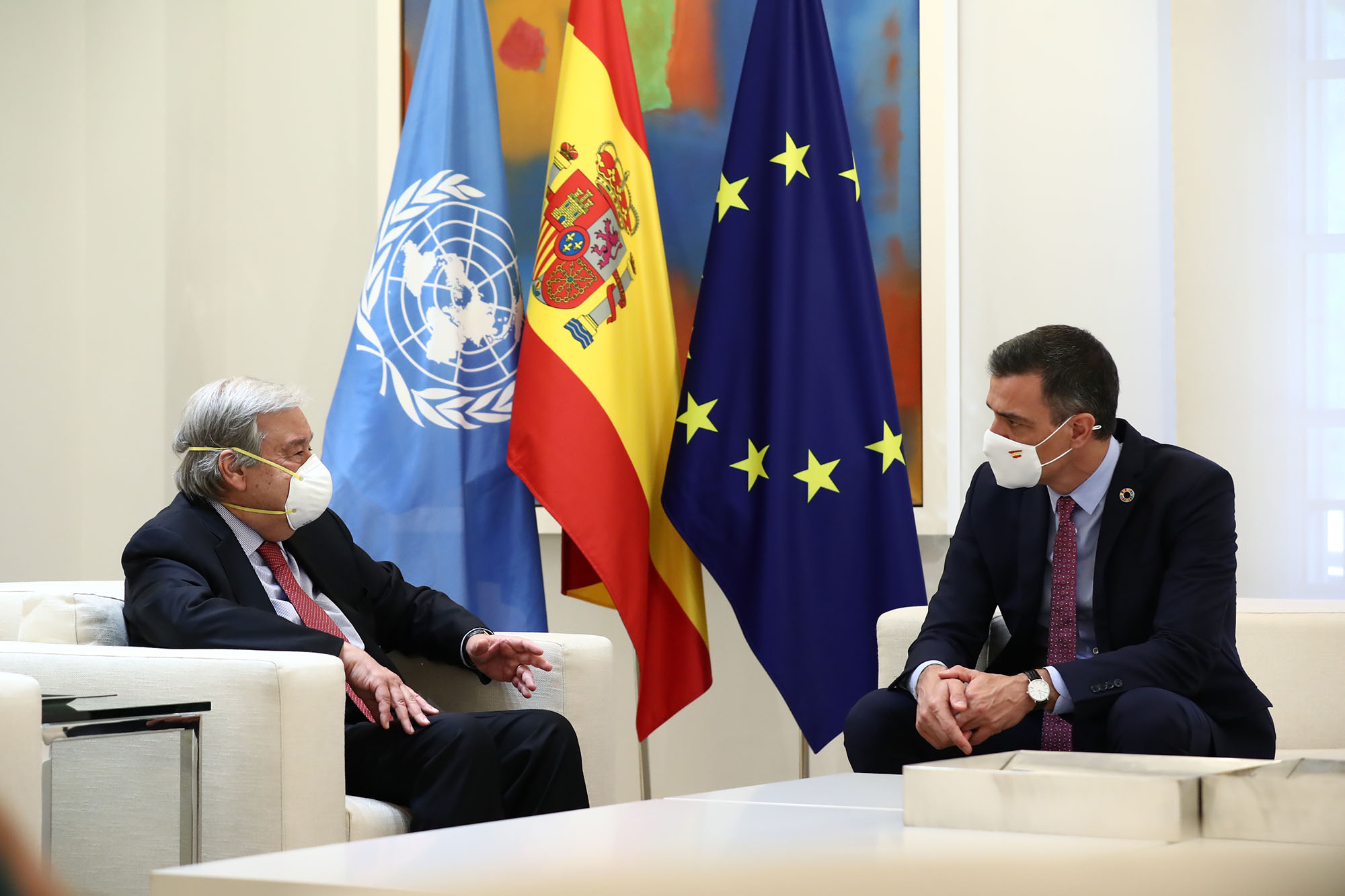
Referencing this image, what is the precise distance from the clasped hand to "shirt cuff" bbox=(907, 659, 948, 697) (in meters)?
0.10

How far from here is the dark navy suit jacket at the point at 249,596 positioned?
243cm

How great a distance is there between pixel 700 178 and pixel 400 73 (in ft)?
3.18

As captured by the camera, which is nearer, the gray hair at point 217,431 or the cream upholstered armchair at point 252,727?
the cream upholstered armchair at point 252,727

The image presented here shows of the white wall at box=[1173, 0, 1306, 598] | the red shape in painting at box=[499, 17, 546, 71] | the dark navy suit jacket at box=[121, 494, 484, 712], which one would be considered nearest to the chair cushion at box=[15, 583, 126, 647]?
the dark navy suit jacket at box=[121, 494, 484, 712]

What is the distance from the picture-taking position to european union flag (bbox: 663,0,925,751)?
328 centimetres

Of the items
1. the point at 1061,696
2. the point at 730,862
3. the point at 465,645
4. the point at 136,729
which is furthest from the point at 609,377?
the point at 730,862

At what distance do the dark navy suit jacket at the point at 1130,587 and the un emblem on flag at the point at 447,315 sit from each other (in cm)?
125

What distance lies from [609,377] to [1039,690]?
53.8 inches

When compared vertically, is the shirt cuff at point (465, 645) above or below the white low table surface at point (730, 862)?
below

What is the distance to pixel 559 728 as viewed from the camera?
2613mm

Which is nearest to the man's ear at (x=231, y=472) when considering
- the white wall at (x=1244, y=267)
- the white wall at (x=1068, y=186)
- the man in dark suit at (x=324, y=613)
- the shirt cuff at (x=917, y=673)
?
the man in dark suit at (x=324, y=613)

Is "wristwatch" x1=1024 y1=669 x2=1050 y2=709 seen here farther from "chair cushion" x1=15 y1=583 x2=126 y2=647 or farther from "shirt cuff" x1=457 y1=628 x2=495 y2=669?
"chair cushion" x1=15 y1=583 x2=126 y2=647

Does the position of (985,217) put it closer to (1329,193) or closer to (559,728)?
(1329,193)

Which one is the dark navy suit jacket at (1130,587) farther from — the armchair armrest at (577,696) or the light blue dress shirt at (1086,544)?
the armchair armrest at (577,696)
